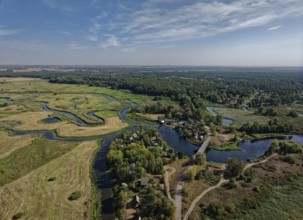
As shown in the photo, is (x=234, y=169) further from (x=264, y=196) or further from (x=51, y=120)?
(x=51, y=120)

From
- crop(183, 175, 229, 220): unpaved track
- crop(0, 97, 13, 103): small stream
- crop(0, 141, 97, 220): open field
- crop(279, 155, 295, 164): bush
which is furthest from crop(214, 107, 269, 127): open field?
crop(0, 97, 13, 103): small stream

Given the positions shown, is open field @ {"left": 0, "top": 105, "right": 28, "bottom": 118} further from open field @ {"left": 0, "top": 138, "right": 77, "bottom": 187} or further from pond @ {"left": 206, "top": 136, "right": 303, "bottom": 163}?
pond @ {"left": 206, "top": 136, "right": 303, "bottom": 163}

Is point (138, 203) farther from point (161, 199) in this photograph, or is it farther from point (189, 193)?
point (189, 193)

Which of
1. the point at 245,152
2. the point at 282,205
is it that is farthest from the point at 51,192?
the point at 245,152

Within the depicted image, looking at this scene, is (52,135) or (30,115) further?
(30,115)

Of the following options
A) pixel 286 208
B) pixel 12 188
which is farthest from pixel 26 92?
pixel 286 208
